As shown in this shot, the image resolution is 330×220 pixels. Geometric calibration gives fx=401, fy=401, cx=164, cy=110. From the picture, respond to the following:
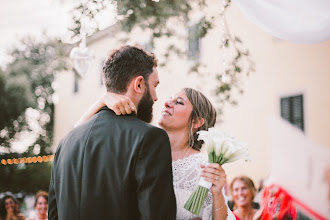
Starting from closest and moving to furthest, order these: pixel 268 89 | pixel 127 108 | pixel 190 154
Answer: pixel 127 108
pixel 190 154
pixel 268 89

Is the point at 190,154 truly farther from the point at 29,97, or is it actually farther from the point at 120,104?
the point at 29,97

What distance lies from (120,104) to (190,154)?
123cm

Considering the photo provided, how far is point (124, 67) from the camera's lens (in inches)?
83.9

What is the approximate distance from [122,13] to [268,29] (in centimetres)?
294

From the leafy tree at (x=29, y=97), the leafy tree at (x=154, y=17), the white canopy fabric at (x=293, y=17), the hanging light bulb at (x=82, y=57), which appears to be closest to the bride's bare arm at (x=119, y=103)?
the white canopy fabric at (x=293, y=17)

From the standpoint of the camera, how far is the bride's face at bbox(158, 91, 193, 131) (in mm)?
3061

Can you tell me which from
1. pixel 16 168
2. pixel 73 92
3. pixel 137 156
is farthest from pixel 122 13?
pixel 73 92

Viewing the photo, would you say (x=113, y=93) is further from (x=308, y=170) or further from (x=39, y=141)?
(x=39, y=141)

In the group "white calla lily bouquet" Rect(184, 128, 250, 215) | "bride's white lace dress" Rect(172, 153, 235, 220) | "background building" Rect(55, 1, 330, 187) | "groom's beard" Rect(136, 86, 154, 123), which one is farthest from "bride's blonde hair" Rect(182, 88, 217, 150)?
"background building" Rect(55, 1, 330, 187)

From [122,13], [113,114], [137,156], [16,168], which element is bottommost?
[16,168]

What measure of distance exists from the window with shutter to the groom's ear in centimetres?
942

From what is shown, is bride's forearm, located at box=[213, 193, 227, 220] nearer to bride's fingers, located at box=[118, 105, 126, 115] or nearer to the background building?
bride's fingers, located at box=[118, 105, 126, 115]

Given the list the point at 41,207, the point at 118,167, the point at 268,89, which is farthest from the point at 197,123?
the point at 268,89

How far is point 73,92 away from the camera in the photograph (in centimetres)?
2364
